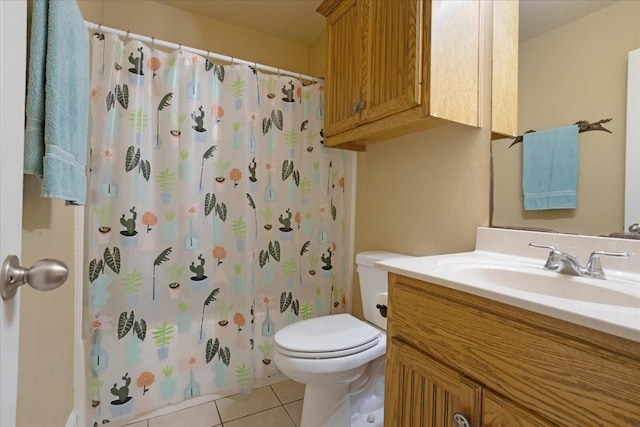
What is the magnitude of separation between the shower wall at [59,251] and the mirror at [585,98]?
4.98ft

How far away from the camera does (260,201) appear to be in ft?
5.47

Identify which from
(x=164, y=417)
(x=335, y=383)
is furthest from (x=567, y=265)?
(x=164, y=417)

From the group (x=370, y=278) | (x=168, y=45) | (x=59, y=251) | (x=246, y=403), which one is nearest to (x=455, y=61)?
(x=370, y=278)

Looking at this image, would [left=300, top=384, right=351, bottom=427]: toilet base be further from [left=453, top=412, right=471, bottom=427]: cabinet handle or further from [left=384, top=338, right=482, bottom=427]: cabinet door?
[left=453, top=412, right=471, bottom=427]: cabinet handle

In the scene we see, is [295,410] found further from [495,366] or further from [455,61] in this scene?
[455,61]

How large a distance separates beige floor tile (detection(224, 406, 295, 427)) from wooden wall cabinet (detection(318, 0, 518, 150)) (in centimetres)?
143

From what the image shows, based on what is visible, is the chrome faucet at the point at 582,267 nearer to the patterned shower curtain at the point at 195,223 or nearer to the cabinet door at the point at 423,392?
the cabinet door at the point at 423,392

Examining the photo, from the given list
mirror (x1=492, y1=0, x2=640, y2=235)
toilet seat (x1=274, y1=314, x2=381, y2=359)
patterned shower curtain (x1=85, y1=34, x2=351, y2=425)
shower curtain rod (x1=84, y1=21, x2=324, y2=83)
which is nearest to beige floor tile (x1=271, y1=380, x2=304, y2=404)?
patterned shower curtain (x1=85, y1=34, x2=351, y2=425)

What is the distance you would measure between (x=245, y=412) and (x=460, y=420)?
119 centimetres

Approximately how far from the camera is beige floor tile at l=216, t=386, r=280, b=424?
147 centimetres

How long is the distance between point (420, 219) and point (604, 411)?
101cm

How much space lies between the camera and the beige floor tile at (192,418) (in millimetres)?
1400

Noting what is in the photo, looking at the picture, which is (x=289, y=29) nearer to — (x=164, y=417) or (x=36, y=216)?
(x=36, y=216)

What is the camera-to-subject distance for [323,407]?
122 centimetres
